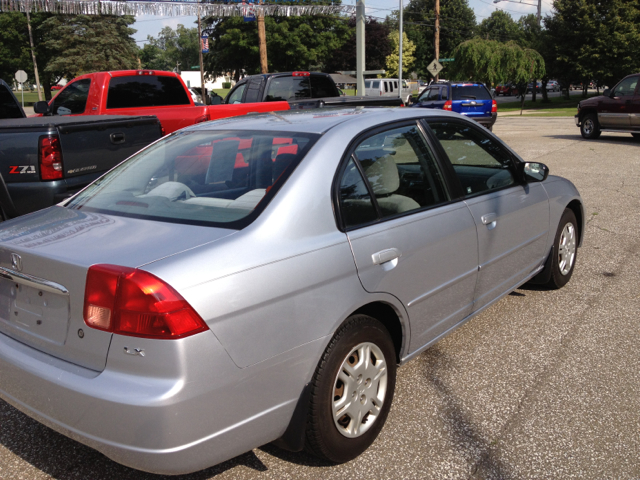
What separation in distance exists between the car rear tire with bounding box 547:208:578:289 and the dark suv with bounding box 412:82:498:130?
14863 millimetres

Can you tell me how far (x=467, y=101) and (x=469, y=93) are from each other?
0.62 metres

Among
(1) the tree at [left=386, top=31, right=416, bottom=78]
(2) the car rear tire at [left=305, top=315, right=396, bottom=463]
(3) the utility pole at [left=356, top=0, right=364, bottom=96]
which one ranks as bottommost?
(2) the car rear tire at [left=305, top=315, right=396, bottom=463]

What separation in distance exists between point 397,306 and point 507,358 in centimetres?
131

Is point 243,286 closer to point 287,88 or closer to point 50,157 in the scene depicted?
point 50,157

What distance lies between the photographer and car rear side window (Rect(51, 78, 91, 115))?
9836 mm

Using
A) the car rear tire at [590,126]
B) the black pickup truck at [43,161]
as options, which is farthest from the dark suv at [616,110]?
the black pickup truck at [43,161]

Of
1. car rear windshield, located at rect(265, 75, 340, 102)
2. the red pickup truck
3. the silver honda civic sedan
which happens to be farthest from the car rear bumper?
car rear windshield, located at rect(265, 75, 340, 102)

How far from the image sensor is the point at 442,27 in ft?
263

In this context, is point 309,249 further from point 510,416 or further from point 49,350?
point 510,416

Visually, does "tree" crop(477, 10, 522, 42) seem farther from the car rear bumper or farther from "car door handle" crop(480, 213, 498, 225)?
the car rear bumper

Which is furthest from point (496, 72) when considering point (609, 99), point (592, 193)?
point (592, 193)

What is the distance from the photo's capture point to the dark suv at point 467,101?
64.3 ft

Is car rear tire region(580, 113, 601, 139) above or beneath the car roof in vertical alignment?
beneath

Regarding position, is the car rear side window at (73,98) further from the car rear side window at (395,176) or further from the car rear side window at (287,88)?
the car rear side window at (395,176)
